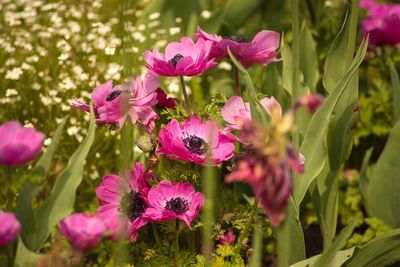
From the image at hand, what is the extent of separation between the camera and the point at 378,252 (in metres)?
1.60

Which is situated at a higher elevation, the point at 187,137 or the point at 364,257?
the point at 187,137

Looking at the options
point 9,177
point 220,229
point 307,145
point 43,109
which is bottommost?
point 43,109

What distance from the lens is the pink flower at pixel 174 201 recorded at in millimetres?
1466

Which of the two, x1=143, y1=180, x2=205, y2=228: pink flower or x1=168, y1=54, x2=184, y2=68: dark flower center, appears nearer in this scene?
x1=143, y1=180, x2=205, y2=228: pink flower

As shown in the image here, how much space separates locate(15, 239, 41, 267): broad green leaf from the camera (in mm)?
1315

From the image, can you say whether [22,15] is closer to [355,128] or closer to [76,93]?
[76,93]

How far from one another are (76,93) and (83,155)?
0.92 metres

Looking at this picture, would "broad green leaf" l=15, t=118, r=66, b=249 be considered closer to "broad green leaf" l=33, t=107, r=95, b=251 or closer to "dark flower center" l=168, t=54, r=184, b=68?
"broad green leaf" l=33, t=107, r=95, b=251

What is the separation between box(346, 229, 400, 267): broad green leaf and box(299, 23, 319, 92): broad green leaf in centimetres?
65

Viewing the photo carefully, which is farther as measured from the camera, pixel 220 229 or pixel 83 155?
pixel 220 229

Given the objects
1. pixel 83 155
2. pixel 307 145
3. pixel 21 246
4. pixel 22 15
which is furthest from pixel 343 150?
pixel 22 15

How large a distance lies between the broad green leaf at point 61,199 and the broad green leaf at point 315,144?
446 mm

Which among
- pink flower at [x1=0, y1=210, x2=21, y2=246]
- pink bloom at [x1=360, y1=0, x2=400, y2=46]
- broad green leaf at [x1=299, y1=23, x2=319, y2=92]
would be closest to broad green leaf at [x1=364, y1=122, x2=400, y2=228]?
broad green leaf at [x1=299, y1=23, x2=319, y2=92]

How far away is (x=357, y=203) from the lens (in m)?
2.19
